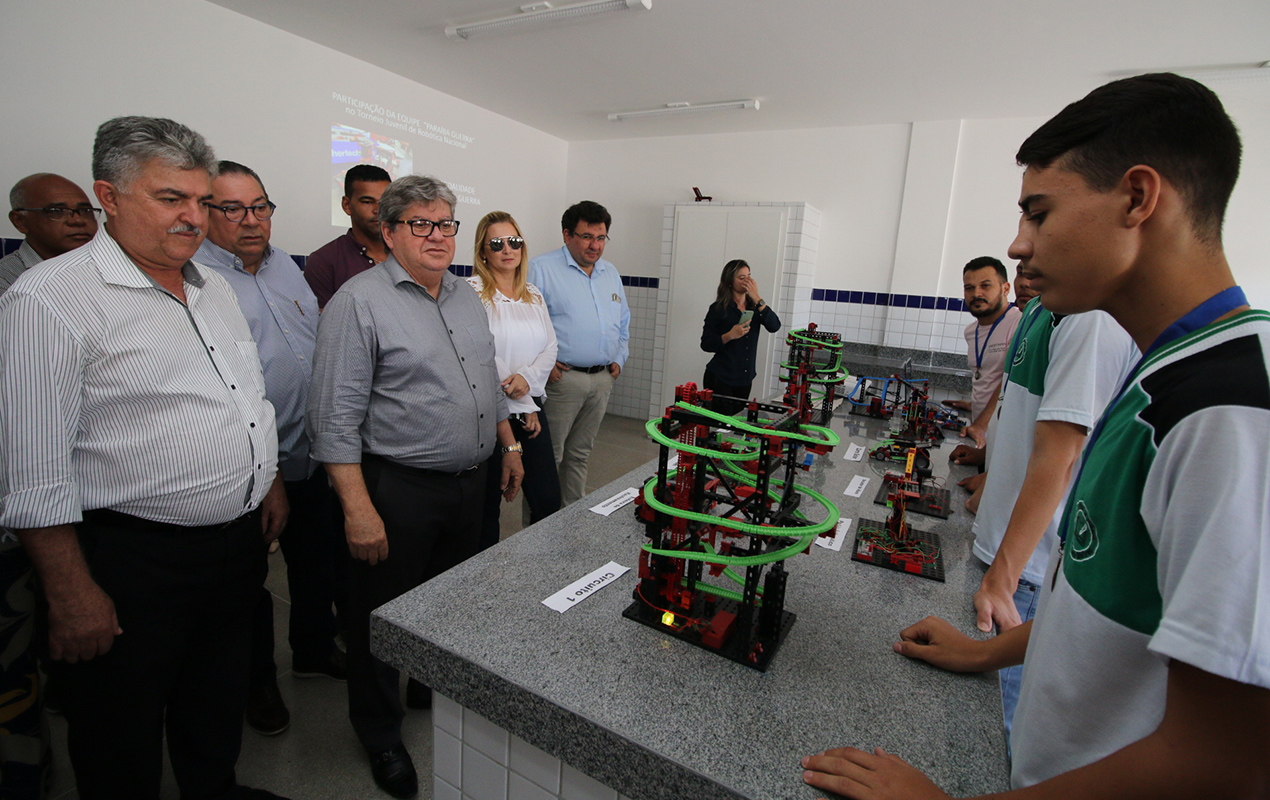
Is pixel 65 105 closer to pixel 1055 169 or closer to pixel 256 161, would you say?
pixel 256 161

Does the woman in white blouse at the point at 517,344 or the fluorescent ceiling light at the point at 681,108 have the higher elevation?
the fluorescent ceiling light at the point at 681,108

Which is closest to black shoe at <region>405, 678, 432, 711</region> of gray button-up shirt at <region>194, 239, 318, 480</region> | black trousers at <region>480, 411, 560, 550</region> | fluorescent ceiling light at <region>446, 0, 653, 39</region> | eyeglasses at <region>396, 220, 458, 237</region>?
black trousers at <region>480, 411, 560, 550</region>

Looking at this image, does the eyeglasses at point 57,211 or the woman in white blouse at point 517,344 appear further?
the woman in white blouse at point 517,344

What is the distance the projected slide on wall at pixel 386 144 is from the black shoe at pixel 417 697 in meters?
3.45

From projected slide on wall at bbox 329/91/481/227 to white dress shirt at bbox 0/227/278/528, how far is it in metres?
3.24

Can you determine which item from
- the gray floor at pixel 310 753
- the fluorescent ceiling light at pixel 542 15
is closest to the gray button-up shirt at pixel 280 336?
the gray floor at pixel 310 753

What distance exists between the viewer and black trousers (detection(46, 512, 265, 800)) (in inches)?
49.2

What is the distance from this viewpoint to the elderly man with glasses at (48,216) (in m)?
2.23

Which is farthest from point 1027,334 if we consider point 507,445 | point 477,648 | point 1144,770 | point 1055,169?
point 507,445

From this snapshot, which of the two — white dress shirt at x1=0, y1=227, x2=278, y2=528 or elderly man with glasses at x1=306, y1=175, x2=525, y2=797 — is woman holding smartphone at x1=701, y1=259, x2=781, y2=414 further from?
white dress shirt at x1=0, y1=227, x2=278, y2=528

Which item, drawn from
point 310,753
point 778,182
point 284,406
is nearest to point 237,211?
point 284,406

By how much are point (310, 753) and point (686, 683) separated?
1.65 m

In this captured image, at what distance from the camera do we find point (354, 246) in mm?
2660

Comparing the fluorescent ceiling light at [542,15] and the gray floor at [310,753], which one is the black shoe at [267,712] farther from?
the fluorescent ceiling light at [542,15]
